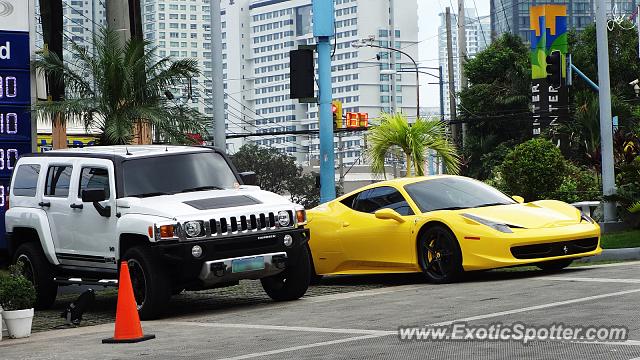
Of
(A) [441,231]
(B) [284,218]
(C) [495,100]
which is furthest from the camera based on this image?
(C) [495,100]

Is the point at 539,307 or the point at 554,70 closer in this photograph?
the point at 539,307

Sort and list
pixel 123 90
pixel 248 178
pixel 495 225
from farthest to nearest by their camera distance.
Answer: pixel 123 90 < pixel 248 178 < pixel 495 225

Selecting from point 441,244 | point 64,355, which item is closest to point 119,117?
point 441,244

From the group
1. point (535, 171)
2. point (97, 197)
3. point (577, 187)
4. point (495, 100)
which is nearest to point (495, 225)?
point (97, 197)

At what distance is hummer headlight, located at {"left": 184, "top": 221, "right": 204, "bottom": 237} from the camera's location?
40.3 ft

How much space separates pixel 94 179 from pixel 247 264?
2367 millimetres

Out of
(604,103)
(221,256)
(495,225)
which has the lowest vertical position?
(221,256)

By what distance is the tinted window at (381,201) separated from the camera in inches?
588

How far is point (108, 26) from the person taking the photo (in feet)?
78.9

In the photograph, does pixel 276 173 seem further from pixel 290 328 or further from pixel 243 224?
pixel 290 328

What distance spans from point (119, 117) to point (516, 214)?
1042cm

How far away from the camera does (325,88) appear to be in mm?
23281

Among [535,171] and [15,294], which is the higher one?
[535,171]

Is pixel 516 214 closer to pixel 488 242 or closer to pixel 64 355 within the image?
pixel 488 242
